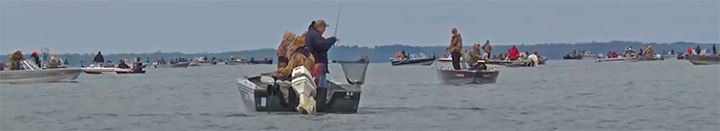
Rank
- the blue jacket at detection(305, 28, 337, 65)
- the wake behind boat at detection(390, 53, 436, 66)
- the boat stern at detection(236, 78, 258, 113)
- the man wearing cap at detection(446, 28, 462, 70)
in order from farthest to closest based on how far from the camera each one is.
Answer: the wake behind boat at detection(390, 53, 436, 66), the man wearing cap at detection(446, 28, 462, 70), the boat stern at detection(236, 78, 258, 113), the blue jacket at detection(305, 28, 337, 65)

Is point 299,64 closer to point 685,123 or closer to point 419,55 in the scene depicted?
point 685,123

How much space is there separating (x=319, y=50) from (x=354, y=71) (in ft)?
7.66

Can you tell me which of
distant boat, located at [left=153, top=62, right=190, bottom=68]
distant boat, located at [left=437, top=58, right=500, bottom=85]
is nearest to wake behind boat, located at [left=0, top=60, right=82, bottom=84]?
distant boat, located at [left=437, top=58, right=500, bottom=85]

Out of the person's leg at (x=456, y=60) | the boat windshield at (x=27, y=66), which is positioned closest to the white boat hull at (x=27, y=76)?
the boat windshield at (x=27, y=66)

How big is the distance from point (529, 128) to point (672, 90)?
14.6 m

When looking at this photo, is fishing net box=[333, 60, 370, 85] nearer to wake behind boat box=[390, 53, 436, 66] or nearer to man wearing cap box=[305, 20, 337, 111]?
man wearing cap box=[305, 20, 337, 111]

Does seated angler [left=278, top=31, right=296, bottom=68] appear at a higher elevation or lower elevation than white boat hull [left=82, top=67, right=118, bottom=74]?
higher

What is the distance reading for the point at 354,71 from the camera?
23.8 meters

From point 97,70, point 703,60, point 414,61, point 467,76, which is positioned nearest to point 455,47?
point 467,76

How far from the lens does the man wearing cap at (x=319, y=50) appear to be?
21.5 metres

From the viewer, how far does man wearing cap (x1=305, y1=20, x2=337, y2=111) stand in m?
21.5

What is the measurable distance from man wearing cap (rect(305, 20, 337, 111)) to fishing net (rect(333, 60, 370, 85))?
81.3 inches

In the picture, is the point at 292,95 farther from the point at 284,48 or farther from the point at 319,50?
the point at 284,48

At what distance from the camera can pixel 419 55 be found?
3497 inches
